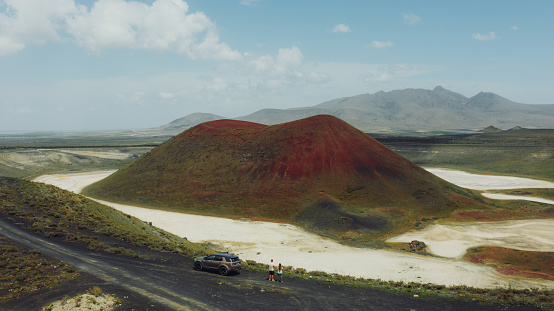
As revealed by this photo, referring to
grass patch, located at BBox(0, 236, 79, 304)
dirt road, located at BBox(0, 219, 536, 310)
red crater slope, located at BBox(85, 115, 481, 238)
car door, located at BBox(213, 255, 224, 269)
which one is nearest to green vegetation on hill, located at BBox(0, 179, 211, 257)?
dirt road, located at BBox(0, 219, 536, 310)

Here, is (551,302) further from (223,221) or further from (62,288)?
(223,221)

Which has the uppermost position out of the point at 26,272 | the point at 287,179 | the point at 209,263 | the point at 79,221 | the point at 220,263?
the point at 26,272

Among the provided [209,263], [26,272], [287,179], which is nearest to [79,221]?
[26,272]

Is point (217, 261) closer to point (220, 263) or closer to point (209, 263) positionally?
point (220, 263)

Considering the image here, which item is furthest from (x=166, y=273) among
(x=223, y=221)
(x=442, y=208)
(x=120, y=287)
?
(x=442, y=208)

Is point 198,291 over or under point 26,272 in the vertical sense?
under

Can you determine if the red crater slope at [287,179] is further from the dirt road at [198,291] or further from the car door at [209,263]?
the dirt road at [198,291]

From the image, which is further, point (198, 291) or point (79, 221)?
point (79, 221)

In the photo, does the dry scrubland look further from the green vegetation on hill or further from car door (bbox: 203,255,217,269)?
car door (bbox: 203,255,217,269)
